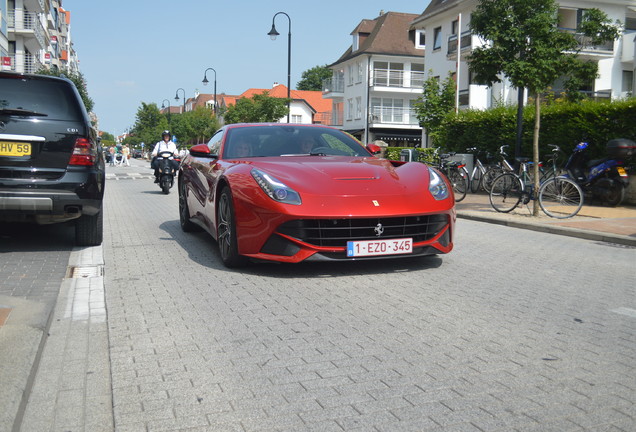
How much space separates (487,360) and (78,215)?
5071mm

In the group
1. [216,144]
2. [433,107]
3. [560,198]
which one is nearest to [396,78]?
[433,107]

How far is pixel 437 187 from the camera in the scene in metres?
6.10

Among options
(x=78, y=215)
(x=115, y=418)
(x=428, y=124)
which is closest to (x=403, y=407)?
(x=115, y=418)

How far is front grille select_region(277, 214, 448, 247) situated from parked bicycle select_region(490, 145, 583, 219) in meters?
6.57

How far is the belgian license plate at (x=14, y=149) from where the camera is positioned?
6762 millimetres

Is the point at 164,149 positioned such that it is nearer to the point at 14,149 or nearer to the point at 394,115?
the point at 14,149

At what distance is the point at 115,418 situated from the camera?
2.79 metres

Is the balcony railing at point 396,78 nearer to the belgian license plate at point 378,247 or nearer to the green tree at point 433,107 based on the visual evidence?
the green tree at point 433,107

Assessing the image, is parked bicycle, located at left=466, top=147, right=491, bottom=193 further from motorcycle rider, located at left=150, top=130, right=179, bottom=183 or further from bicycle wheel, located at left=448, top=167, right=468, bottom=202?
motorcycle rider, located at left=150, top=130, right=179, bottom=183

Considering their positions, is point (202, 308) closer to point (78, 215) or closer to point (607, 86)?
point (78, 215)

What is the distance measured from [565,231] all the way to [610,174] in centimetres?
446

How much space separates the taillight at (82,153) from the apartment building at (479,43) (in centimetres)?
A: 2964

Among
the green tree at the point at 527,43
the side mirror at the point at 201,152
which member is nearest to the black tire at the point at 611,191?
the green tree at the point at 527,43

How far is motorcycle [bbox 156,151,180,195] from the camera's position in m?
17.7
